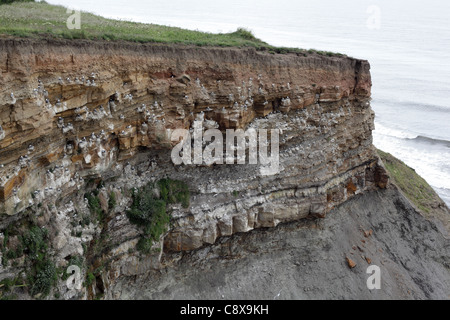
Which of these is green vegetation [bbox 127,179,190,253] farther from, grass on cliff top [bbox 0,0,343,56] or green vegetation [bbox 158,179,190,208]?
grass on cliff top [bbox 0,0,343,56]

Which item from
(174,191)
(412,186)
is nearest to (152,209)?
(174,191)

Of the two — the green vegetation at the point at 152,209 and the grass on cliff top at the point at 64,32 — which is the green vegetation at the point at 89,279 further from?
the grass on cliff top at the point at 64,32

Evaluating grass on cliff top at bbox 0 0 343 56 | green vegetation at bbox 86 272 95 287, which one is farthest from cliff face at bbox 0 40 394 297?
grass on cliff top at bbox 0 0 343 56

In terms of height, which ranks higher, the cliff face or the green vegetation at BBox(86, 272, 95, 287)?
the cliff face

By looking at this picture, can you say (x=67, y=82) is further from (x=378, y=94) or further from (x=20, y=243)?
(x=378, y=94)

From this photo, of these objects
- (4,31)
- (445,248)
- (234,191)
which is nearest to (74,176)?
(4,31)

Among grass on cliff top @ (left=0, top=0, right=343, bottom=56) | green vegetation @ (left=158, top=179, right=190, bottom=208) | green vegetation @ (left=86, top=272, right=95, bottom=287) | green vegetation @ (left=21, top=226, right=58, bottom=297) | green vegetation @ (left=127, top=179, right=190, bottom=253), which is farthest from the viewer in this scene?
green vegetation @ (left=158, top=179, right=190, bottom=208)

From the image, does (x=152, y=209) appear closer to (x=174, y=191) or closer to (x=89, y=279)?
(x=174, y=191)
